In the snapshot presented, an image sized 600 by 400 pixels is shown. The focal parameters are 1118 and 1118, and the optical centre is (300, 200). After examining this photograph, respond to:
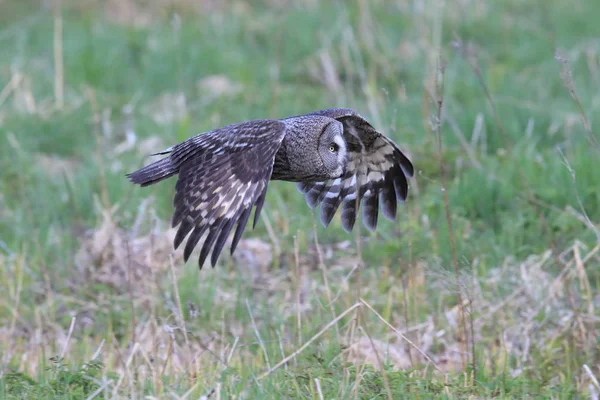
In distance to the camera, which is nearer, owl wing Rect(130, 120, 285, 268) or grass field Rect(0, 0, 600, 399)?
owl wing Rect(130, 120, 285, 268)

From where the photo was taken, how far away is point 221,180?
5.14 m

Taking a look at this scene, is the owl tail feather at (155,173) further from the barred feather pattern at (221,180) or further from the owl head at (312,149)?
the owl head at (312,149)

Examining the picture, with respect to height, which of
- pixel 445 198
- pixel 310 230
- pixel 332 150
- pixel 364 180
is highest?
pixel 332 150

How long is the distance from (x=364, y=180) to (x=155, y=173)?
1.30 m

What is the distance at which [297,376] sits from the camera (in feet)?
15.9

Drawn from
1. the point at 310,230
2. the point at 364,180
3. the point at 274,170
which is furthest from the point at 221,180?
the point at 310,230

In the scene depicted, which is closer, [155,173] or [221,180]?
[221,180]

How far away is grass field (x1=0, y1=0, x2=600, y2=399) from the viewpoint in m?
5.23

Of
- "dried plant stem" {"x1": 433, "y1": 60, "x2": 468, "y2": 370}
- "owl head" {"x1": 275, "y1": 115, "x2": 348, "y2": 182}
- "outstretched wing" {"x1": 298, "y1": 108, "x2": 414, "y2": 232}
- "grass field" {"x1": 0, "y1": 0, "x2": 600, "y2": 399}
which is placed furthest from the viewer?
"outstretched wing" {"x1": 298, "y1": 108, "x2": 414, "y2": 232}

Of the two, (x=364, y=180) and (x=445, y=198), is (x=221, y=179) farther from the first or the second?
(x=364, y=180)

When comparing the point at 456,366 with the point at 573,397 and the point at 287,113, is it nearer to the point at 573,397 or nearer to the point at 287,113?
the point at 573,397

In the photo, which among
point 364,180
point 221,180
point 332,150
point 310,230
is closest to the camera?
point 221,180

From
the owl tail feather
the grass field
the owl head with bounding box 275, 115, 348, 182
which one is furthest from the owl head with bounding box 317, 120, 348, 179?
the owl tail feather

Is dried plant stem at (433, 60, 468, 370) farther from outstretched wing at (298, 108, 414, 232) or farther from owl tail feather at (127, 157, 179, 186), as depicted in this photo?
owl tail feather at (127, 157, 179, 186)
